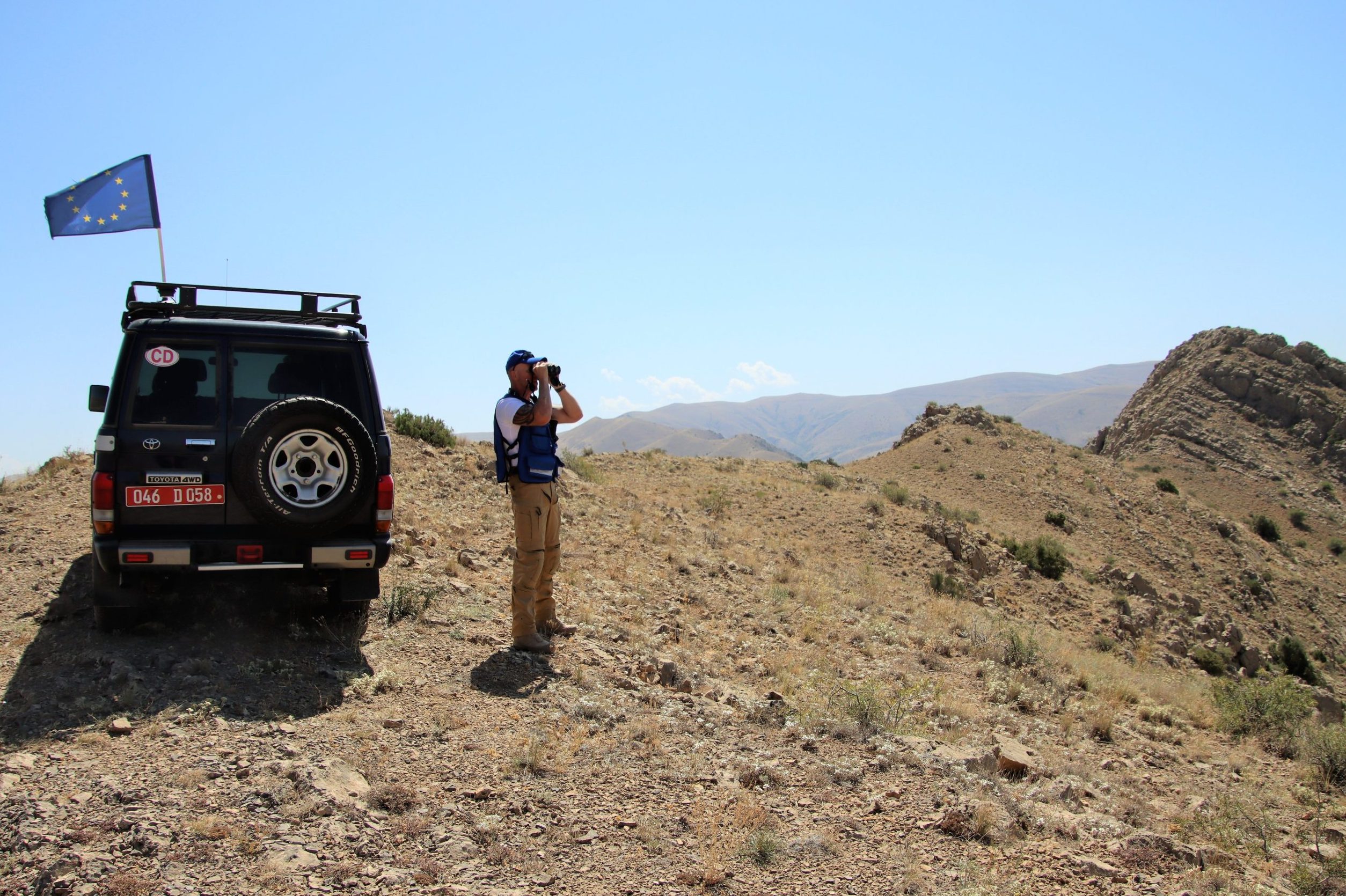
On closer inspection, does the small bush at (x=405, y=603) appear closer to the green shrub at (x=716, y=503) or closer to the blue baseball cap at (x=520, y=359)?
the blue baseball cap at (x=520, y=359)

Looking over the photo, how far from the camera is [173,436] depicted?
19.3ft

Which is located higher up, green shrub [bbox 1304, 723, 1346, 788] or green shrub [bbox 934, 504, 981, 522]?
green shrub [bbox 934, 504, 981, 522]

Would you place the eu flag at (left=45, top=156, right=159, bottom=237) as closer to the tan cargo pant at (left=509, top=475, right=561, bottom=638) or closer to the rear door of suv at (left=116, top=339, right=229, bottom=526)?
the rear door of suv at (left=116, top=339, right=229, bottom=526)

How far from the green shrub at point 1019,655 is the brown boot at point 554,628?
558cm

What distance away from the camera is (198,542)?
5.91 meters

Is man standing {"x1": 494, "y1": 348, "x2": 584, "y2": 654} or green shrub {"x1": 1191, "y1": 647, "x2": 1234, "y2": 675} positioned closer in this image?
man standing {"x1": 494, "y1": 348, "x2": 584, "y2": 654}

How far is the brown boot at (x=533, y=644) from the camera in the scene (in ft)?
24.0

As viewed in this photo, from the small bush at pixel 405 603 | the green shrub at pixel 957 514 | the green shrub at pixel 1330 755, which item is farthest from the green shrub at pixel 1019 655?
the green shrub at pixel 957 514

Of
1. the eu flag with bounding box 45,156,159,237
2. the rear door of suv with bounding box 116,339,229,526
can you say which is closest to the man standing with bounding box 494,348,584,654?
the rear door of suv with bounding box 116,339,229,526

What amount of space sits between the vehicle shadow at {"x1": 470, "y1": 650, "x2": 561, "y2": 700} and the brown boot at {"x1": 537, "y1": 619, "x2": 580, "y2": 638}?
545mm

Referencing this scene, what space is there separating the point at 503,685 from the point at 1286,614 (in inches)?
1173

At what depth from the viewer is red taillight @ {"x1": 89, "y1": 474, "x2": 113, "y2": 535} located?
223 inches

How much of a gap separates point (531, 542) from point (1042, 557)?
17.2 metres

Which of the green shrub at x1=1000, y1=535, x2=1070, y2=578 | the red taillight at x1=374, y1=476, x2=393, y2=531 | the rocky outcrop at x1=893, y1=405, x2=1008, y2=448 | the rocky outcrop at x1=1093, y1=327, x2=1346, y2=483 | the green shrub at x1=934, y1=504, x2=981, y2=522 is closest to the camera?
the red taillight at x1=374, y1=476, x2=393, y2=531
